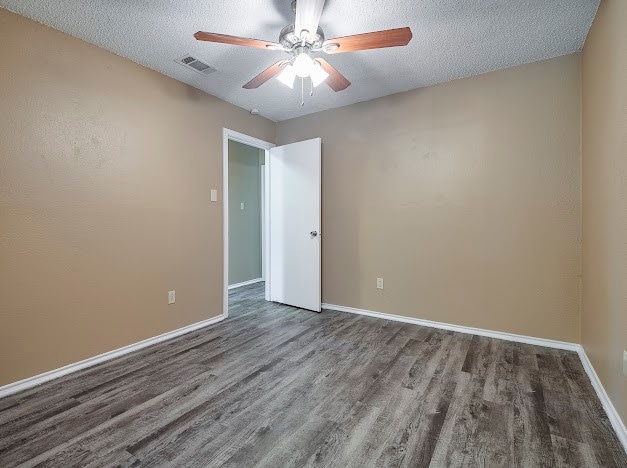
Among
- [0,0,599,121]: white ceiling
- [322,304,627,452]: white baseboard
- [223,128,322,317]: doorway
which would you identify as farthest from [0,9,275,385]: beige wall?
[322,304,627,452]: white baseboard

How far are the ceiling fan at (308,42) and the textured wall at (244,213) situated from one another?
2.84m

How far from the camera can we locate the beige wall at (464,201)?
249cm

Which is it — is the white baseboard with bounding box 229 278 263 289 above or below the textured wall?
below

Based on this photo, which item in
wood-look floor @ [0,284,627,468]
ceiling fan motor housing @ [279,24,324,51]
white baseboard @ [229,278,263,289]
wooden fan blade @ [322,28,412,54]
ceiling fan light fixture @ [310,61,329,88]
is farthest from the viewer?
white baseboard @ [229,278,263,289]

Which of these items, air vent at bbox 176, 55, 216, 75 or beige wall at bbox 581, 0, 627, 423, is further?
air vent at bbox 176, 55, 216, 75

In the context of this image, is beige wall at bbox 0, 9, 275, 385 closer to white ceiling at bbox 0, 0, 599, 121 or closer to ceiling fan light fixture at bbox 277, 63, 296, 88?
white ceiling at bbox 0, 0, 599, 121

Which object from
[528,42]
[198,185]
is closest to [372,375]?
[198,185]

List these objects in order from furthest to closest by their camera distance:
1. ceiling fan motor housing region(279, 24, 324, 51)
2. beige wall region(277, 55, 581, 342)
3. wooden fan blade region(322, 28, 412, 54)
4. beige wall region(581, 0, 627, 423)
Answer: beige wall region(277, 55, 581, 342), ceiling fan motor housing region(279, 24, 324, 51), wooden fan blade region(322, 28, 412, 54), beige wall region(581, 0, 627, 423)

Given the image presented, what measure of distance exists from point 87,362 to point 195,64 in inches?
101

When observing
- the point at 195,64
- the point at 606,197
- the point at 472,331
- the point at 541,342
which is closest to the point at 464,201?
the point at 606,197

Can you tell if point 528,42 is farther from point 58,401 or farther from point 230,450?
point 58,401

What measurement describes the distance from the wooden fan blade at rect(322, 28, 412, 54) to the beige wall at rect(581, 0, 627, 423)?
3.47 feet

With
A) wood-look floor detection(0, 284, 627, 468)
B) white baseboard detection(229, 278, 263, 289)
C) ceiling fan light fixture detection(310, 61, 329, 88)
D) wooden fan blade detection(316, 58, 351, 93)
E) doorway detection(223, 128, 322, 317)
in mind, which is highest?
wooden fan blade detection(316, 58, 351, 93)

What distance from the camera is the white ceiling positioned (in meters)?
1.91
